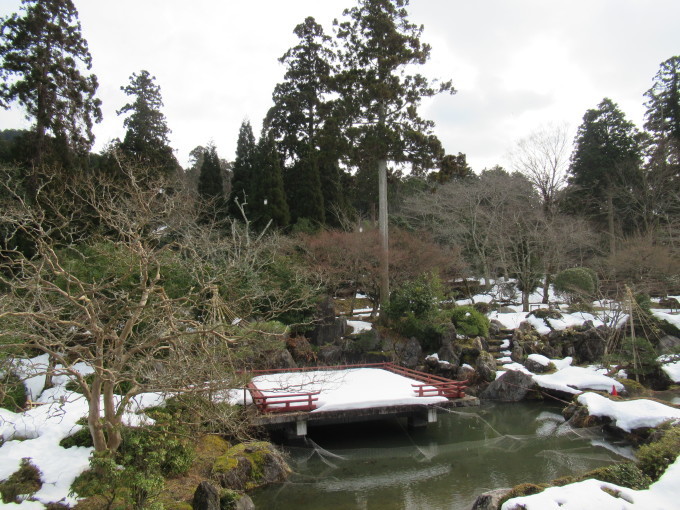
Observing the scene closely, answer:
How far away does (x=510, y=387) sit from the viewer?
1377cm

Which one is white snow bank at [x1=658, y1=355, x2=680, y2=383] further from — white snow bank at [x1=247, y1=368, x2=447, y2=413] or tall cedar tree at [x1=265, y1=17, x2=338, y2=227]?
tall cedar tree at [x1=265, y1=17, x2=338, y2=227]

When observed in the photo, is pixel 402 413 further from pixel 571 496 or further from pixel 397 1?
pixel 397 1

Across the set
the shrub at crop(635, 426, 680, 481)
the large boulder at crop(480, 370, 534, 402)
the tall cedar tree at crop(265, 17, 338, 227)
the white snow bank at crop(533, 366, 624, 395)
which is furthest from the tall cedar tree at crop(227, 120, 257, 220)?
the shrub at crop(635, 426, 680, 481)

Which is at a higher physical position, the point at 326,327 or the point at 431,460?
the point at 326,327

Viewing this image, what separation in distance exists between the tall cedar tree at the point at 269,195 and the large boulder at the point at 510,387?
11605 millimetres

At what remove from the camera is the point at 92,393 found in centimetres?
587

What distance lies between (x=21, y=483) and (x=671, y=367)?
16.4 metres

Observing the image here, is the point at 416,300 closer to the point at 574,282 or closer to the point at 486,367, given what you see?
the point at 486,367

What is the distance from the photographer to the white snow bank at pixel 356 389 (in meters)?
9.69

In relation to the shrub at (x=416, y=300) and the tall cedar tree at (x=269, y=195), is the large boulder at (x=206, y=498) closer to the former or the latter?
the shrub at (x=416, y=300)

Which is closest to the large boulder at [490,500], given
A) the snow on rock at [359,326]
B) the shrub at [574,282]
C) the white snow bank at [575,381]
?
the white snow bank at [575,381]

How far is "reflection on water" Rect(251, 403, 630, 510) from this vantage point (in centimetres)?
777

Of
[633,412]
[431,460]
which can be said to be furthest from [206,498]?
[633,412]

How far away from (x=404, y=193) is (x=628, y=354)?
20.9m
